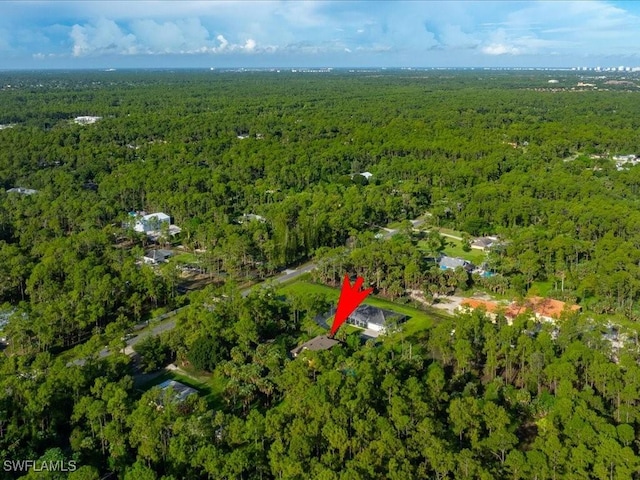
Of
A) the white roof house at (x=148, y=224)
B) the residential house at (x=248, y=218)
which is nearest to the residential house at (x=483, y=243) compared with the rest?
the residential house at (x=248, y=218)

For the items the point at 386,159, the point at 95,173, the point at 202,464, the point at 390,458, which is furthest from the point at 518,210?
the point at 95,173

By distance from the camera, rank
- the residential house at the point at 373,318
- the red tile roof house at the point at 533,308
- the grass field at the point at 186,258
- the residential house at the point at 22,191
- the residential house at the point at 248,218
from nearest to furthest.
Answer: the red tile roof house at the point at 533,308 → the residential house at the point at 373,318 → the grass field at the point at 186,258 → the residential house at the point at 248,218 → the residential house at the point at 22,191

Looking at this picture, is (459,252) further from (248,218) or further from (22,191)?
(22,191)

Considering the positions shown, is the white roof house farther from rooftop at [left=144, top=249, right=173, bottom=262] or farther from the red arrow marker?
the red arrow marker

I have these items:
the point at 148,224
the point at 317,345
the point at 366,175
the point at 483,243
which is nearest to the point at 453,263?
the point at 483,243

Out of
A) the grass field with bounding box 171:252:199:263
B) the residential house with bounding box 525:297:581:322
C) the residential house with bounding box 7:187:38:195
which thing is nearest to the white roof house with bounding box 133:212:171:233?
the grass field with bounding box 171:252:199:263

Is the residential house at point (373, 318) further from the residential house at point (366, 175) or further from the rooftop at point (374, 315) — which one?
the residential house at point (366, 175)
